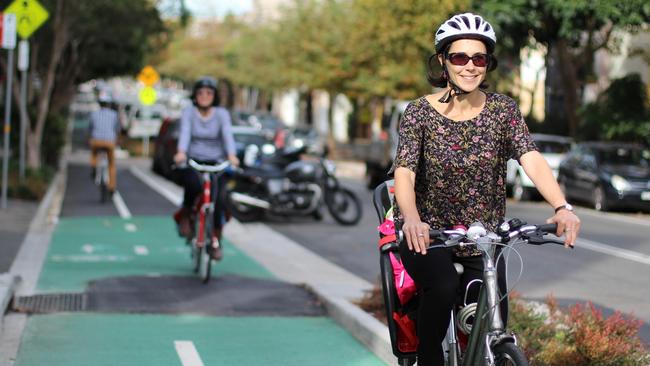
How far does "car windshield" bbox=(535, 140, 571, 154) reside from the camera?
30.4 m

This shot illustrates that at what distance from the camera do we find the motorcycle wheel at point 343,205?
19.2 m

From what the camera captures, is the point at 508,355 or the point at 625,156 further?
the point at 625,156

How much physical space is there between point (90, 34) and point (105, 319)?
2463 cm

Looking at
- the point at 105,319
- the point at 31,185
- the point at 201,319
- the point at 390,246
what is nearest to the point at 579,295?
the point at 201,319

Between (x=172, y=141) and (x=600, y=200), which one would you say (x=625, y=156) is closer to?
(x=600, y=200)

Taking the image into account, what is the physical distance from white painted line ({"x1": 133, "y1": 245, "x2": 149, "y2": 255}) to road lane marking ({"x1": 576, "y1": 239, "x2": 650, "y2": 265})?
5815mm

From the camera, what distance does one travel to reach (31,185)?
71.2 feet

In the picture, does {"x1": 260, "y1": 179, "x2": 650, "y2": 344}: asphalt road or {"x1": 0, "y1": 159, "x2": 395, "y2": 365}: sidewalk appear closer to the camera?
{"x1": 0, "y1": 159, "x2": 395, "y2": 365}: sidewalk

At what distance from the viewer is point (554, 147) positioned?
30.7 meters

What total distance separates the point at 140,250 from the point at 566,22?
621 inches

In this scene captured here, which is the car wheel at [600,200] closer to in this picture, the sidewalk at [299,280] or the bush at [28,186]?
the sidewalk at [299,280]

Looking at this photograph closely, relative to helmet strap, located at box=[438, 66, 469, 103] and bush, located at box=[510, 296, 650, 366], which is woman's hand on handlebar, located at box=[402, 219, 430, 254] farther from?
bush, located at box=[510, 296, 650, 366]

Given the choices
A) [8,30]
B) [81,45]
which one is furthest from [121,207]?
[81,45]

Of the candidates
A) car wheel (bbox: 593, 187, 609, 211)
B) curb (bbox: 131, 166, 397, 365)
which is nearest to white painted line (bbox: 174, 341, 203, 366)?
curb (bbox: 131, 166, 397, 365)
